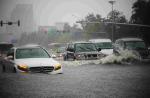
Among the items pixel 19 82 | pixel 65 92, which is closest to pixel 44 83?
pixel 19 82

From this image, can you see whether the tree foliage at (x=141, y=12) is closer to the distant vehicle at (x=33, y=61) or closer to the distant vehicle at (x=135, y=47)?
the distant vehicle at (x=135, y=47)

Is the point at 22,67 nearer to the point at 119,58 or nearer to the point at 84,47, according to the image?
the point at 119,58

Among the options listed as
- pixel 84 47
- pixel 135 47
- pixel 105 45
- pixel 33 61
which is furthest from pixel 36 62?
pixel 105 45

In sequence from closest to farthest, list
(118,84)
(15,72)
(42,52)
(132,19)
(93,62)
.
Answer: (118,84)
(15,72)
(42,52)
(93,62)
(132,19)

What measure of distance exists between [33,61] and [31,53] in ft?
4.89

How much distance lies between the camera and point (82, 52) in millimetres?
24938

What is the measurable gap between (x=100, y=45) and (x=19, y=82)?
66.4 ft

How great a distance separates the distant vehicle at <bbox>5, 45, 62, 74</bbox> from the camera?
14.2 m

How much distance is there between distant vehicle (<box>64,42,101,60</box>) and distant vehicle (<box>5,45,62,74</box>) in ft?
28.3

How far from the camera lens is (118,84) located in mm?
11336

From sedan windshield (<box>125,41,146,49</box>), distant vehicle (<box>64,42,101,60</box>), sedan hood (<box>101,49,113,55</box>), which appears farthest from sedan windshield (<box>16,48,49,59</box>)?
sedan windshield (<box>125,41,146,49</box>)

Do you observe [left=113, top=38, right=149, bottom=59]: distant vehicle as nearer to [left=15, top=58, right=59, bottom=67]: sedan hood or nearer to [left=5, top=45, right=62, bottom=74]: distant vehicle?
[left=5, top=45, right=62, bottom=74]: distant vehicle

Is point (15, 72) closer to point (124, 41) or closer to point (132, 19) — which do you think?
point (124, 41)

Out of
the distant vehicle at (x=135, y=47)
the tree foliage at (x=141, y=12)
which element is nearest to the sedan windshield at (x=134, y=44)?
the distant vehicle at (x=135, y=47)
